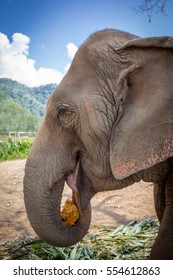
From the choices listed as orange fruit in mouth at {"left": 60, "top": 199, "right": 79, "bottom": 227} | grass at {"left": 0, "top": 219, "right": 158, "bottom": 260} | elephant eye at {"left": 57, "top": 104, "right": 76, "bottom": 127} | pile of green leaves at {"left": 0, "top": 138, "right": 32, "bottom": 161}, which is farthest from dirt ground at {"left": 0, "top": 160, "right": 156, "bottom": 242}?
pile of green leaves at {"left": 0, "top": 138, "right": 32, "bottom": 161}

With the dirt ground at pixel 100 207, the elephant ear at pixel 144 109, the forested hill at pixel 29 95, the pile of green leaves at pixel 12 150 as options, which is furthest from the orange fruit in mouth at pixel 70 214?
the pile of green leaves at pixel 12 150

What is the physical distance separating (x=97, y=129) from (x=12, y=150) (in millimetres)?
4797

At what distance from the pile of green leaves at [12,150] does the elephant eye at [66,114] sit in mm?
4306

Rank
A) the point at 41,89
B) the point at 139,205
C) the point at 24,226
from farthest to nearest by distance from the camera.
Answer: the point at 139,205
the point at 41,89
the point at 24,226

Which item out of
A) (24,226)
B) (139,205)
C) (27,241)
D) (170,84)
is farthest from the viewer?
(139,205)

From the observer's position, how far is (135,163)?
1.03 m

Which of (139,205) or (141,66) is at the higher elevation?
(141,66)

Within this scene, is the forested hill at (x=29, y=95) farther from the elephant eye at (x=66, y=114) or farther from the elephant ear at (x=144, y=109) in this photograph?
the elephant ear at (x=144, y=109)

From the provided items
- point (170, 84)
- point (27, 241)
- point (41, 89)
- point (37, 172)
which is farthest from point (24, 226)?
point (170, 84)

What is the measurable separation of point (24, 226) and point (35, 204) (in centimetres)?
105

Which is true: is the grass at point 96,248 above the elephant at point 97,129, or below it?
below

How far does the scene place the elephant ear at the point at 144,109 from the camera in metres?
1.00

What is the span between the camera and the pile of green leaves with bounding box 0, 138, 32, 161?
5484 mm
